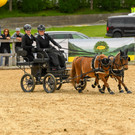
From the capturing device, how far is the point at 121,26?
38.4 meters

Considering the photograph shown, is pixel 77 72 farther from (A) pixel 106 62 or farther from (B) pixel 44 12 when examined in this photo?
(B) pixel 44 12

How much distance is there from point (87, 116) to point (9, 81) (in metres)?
9.44

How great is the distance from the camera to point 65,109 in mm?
10227

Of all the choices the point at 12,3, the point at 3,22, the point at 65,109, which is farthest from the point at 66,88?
the point at 12,3

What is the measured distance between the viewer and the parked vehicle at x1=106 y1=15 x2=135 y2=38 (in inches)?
1505

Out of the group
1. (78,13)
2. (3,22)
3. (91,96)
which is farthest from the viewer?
(78,13)

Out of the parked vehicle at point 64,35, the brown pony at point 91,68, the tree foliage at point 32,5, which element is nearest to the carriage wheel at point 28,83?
the brown pony at point 91,68

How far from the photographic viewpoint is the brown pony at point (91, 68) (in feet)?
43.1

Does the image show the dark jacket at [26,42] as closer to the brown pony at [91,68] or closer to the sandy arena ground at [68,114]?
the brown pony at [91,68]

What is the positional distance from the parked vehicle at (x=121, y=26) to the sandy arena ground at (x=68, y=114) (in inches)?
985

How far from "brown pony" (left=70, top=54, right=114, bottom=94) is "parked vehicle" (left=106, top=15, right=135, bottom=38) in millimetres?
24557

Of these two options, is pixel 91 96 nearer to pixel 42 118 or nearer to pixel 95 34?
pixel 42 118

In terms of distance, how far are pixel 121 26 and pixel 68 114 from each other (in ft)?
96.8

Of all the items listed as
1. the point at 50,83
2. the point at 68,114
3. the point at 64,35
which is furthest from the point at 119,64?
the point at 64,35
